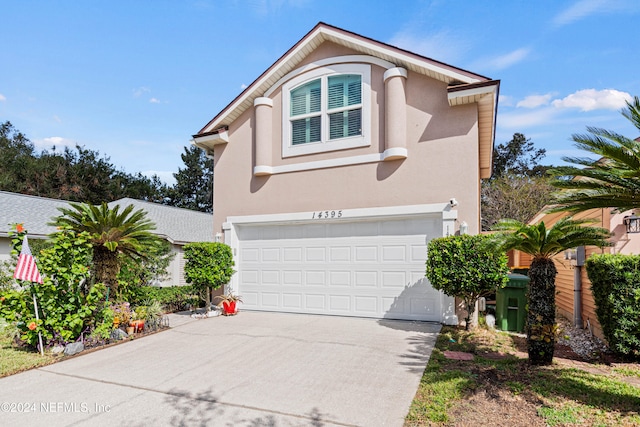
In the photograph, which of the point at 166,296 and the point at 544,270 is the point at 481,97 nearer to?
the point at 544,270

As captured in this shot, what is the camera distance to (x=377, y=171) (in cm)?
941

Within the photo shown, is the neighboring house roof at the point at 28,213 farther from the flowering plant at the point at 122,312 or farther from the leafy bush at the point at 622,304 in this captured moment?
the leafy bush at the point at 622,304

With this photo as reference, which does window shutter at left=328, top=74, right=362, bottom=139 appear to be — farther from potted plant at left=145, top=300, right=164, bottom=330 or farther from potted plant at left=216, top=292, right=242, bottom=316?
potted plant at left=145, top=300, right=164, bottom=330

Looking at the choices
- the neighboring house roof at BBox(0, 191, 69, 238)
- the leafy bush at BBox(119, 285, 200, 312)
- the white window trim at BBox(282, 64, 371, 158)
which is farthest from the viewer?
the neighboring house roof at BBox(0, 191, 69, 238)

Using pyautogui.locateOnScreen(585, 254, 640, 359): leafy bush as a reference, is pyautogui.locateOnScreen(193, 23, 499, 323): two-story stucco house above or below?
above

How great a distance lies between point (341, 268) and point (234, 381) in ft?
16.4

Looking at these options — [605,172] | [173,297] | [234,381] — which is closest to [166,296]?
[173,297]

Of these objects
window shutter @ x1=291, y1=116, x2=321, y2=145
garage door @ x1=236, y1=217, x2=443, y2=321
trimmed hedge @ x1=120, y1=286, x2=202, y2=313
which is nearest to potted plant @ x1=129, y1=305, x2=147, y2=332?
trimmed hedge @ x1=120, y1=286, x2=202, y2=313

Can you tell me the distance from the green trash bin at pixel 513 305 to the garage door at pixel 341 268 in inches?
56.3

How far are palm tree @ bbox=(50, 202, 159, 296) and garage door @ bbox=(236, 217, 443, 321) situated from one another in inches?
124

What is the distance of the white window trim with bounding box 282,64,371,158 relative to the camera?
9.62m

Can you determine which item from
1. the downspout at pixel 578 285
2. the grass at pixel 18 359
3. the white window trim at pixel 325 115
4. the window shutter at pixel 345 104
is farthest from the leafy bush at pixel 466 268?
the grass at pixel 18 359

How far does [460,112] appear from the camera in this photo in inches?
345

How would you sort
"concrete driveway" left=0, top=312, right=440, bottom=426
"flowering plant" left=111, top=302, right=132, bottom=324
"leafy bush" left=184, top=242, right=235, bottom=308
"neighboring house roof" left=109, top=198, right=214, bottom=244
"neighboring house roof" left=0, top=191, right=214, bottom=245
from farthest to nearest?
"neighboring house roof" left=109, top=198, right=214, bottom=244, "neighboring house roof" left=0, top=191, right=214, bottom=245, "leafy bush" left=184, top=242, right=235, bottom=308, "flowering plant" left=111, top=302, right=132, bottom=324, "concrete driveway" left=0, top=312, right=440, bottom=426
